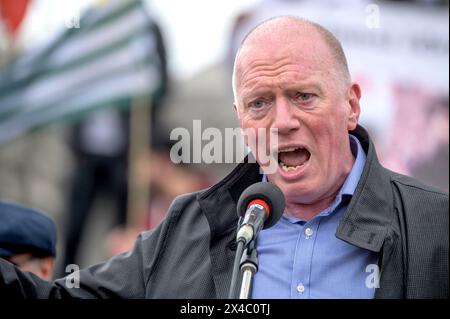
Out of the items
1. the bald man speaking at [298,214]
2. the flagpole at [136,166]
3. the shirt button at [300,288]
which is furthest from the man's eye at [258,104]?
the flagpole at [136,166]

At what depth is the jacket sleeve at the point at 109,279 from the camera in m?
3.44

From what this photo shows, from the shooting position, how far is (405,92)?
8.46m

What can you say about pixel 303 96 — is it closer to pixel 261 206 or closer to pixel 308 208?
pixel 308 208

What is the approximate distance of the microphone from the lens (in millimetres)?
3006

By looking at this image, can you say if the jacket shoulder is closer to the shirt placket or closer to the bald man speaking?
the bald man speaking

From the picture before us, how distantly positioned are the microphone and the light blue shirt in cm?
38

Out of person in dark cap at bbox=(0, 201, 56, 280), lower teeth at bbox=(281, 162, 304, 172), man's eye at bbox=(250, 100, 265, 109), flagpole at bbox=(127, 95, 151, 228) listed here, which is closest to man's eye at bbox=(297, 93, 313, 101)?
man's eye at bbox=(250, 100, 265, 109)

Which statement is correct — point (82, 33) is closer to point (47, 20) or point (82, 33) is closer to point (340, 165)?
point (47, 20)

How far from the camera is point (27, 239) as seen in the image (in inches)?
168

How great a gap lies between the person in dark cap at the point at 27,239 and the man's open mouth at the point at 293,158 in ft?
4.37

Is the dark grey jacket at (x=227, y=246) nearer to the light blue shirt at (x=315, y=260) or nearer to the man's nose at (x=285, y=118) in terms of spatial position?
the light blue shirt at (x=315, y=260)

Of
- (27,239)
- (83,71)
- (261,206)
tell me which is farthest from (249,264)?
(83,71)

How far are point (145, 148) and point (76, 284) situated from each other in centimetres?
521

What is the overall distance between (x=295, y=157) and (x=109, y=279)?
2.93ft
